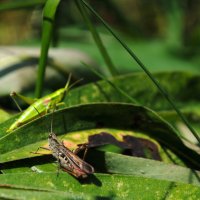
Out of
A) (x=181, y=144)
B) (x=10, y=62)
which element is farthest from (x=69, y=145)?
(x=10, y=62)

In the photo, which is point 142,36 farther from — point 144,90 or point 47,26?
point 47,26

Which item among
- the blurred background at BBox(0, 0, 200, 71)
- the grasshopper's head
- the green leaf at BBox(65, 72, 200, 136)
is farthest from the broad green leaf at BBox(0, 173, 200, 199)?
the blurred background at BBox(0, 0, 200, 71)

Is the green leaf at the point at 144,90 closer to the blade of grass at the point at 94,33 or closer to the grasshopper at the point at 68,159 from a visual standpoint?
the blade of grass at the point at 94,33

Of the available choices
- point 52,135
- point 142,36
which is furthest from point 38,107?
point 142,36

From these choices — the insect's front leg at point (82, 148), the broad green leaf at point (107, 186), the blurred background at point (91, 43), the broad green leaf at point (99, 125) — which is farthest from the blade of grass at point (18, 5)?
the broad green leaf at point (107, 186)

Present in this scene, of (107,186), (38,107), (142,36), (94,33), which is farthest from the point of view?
(142,36)

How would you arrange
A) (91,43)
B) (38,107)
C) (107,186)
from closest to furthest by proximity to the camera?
(107,186)
(38,107)
(91,43)

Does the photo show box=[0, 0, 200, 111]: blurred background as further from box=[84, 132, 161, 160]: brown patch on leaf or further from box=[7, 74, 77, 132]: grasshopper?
box=[84, 132, 161, 160]: brown patch on leaf
